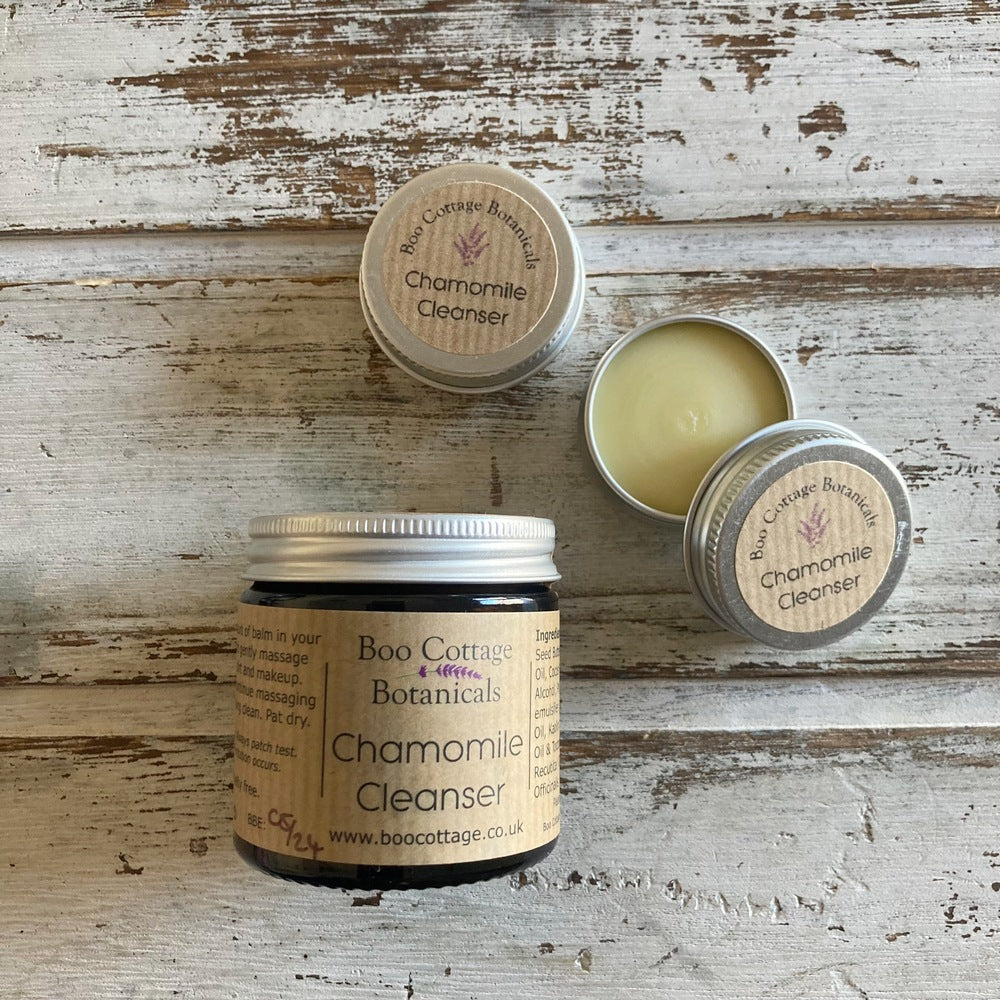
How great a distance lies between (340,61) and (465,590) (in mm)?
503

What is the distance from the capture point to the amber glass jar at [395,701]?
0.56 metres

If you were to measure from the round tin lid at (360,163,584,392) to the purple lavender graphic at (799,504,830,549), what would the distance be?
24 centimetres

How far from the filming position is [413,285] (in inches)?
26.7

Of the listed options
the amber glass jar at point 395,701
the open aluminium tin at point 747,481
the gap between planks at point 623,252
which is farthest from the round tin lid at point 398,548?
the gap between planks at point 623,252

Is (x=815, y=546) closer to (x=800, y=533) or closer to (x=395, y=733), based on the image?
(x=800, y=533)

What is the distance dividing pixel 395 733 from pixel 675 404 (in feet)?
1.16

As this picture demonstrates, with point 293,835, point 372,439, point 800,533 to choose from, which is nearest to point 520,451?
point 372,439

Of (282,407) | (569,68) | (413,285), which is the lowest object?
(282,407)

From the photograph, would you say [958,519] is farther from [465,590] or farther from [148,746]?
[148,746]

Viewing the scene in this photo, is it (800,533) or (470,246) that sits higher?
(470,246)

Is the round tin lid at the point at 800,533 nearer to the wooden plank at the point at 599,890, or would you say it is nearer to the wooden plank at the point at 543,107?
the wooden plank at the point at 599,890

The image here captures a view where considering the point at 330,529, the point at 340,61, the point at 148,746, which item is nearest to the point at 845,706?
the point at 330,529

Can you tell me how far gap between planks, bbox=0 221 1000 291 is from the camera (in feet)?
2.51

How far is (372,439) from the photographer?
2.47 feet
